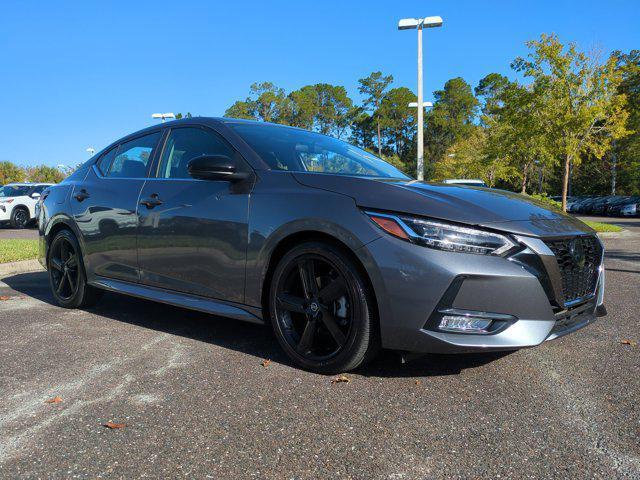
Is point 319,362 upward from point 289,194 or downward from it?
downward

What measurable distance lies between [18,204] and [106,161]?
670 inches

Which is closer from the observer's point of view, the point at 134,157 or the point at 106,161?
the point at 134,157

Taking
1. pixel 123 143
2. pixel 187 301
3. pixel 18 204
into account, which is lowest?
pixel 187 301

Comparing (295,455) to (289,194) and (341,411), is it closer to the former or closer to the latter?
(341,411)

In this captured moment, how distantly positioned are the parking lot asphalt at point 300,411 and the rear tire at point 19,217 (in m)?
17.6

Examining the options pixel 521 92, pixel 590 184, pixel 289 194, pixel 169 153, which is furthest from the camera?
pixel 590 184

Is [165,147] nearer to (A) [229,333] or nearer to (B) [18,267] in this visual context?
(A) [229,333]

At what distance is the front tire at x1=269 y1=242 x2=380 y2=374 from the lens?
2.88 metres

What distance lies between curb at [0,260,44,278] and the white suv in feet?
40.9

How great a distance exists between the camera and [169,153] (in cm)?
412

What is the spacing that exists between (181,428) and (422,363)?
1.53 meters

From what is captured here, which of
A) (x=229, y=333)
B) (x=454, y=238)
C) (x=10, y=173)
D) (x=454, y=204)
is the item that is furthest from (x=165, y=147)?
(x=10, y=173)

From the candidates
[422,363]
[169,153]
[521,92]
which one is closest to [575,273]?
[422,363]

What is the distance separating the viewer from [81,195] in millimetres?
4711
